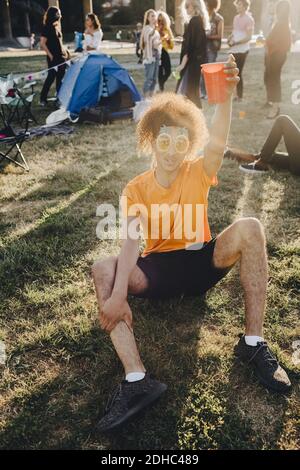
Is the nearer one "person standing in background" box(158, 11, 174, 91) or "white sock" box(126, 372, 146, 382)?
"white sock" box(126, 372, 146, 382)

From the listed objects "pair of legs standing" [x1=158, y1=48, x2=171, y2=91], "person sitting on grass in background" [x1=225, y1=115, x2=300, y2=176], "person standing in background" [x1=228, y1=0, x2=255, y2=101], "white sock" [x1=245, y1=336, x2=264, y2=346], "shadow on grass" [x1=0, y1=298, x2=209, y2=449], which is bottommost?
"shadow on grass" [x1=0, y1=298, x2=209, y2=449]

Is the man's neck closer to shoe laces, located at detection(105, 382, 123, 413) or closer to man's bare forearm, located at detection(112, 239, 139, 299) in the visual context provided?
man's bare forearm, located at detection(112, 239, 139, 299)

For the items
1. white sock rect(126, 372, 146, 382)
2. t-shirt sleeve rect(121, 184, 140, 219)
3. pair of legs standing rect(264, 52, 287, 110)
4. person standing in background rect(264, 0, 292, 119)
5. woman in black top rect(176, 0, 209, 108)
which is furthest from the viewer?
pair of legs standing rect(264, 52, 287, 110)

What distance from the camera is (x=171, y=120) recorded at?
2.61 m

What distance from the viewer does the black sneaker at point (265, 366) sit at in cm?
231

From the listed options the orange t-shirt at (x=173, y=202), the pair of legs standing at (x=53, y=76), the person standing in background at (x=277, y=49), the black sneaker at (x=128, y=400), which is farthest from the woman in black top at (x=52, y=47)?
the black sneaker at (x=128, y=400)

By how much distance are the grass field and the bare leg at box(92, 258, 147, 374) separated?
23 cm

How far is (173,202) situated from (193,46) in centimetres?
539

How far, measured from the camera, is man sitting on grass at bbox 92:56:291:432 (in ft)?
7.69

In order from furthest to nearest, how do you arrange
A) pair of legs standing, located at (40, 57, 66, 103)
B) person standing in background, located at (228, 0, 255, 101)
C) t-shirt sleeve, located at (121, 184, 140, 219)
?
pair of legs standing, located at (40, 57, 66, 103) → person standing in background, located at (228, 0, 255, 101) → t-shirt sleeve, located at (121, 184, 140, 219)

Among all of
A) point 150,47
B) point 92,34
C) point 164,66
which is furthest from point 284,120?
point 92,34

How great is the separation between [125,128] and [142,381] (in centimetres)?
633

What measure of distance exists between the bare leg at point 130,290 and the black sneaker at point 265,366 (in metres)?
0.64

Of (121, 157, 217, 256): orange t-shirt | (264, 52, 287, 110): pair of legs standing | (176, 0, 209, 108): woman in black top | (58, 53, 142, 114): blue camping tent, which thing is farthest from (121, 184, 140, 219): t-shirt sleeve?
(264, 52, 287, 110): pair of legs standing
